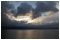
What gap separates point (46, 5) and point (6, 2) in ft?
3.12

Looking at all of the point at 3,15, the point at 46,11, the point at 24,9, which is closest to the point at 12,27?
the point at 3,15

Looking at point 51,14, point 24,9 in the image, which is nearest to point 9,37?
point 24,9

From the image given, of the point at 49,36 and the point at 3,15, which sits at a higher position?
the point at 3,15

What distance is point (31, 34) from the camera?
2.59m

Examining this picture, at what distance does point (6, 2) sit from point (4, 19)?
41 centimetres

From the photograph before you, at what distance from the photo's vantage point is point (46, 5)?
8.56 ft

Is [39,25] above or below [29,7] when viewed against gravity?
below

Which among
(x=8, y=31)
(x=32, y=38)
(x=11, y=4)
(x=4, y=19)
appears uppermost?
(x=11, y=4)

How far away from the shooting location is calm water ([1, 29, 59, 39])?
258cm

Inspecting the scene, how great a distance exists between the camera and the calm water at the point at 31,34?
2.58 metres

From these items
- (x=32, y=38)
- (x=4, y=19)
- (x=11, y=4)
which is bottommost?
(x=32, y=38)

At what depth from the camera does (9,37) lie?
2.58m

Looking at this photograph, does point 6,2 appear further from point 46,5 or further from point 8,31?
point 46,5

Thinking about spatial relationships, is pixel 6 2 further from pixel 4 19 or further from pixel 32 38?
pixel 32 38
